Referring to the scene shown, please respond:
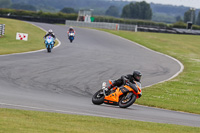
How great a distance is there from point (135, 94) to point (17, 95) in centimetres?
334

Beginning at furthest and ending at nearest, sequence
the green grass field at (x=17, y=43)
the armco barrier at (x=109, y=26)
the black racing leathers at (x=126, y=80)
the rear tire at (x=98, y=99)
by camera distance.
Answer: the armco barrier at (x=109, y=26) → the green grass field at (x=17, y=43) → the rear tire at (x=98, y=99) → the black racing leathers at (x=126, y=80)

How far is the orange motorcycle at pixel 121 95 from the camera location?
36.8 feet

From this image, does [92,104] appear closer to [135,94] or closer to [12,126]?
[135,94]

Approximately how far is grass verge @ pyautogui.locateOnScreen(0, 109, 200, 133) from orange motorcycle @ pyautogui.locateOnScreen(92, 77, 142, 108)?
2234mm

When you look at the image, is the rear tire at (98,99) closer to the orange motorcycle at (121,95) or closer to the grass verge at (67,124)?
the orange motorcycle at (121,95)

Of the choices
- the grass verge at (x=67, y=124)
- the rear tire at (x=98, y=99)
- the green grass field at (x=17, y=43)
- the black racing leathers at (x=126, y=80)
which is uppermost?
the black racing leathers at (x=126, y=80)

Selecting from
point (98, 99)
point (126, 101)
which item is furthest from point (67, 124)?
point (98, 99)

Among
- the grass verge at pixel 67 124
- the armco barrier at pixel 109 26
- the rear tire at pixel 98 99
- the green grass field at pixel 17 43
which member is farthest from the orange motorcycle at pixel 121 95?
the armco barrier at pixel 109 26

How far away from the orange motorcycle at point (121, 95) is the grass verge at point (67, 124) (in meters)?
2.23

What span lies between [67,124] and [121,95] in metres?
3.87

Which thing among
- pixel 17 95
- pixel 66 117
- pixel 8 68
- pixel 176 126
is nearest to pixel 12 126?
pixel 66 117

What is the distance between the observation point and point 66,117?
8617mm

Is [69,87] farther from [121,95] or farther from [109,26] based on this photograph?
[109,26]

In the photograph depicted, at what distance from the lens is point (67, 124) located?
309 inches
